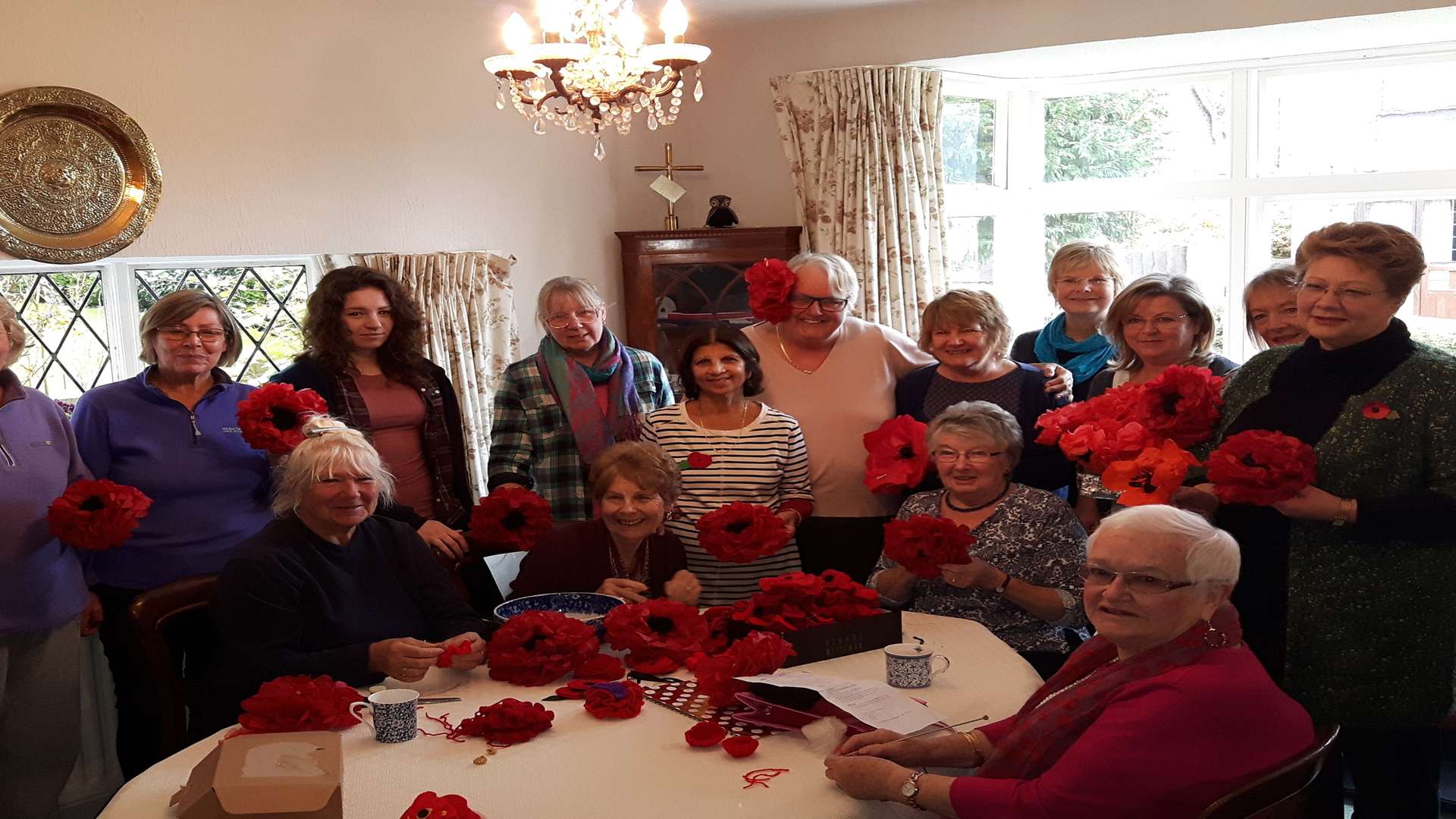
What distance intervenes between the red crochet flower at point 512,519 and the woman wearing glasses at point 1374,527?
1623 mm

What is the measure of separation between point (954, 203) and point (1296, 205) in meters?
1.55

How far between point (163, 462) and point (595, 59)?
1.61 metres

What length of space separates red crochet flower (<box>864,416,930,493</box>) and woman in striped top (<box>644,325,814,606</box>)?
222 millimetres

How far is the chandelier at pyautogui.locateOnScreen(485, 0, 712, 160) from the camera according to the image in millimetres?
3268

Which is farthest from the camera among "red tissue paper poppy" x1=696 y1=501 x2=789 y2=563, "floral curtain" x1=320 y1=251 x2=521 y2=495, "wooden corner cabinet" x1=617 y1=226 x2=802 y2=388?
"wooden corner cabinet" x1=617 y1=226 x2=802 y2=388

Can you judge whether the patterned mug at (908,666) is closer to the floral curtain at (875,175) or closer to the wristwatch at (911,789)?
the wristwatch at (911,789)

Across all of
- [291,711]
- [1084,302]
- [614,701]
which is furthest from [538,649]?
[1084,302]

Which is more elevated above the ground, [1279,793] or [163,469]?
[163,469]

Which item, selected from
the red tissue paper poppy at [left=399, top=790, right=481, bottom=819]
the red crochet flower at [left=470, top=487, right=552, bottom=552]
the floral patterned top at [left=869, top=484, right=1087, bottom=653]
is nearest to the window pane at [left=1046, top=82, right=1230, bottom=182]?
the floral patterned top at [left=869, top=484, right=1087, bottom=653]

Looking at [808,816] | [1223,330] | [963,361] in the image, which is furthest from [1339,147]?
[808,816]

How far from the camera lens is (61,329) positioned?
3.95 m

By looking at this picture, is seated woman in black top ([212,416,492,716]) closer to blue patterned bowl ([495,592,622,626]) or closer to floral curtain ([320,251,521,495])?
blue patterned bowl ([495,592,622,626])

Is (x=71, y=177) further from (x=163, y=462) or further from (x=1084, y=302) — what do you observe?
(x=1084, y=302)

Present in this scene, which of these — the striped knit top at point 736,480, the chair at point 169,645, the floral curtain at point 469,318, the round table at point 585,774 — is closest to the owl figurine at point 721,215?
the floral curtain at point 469,318
